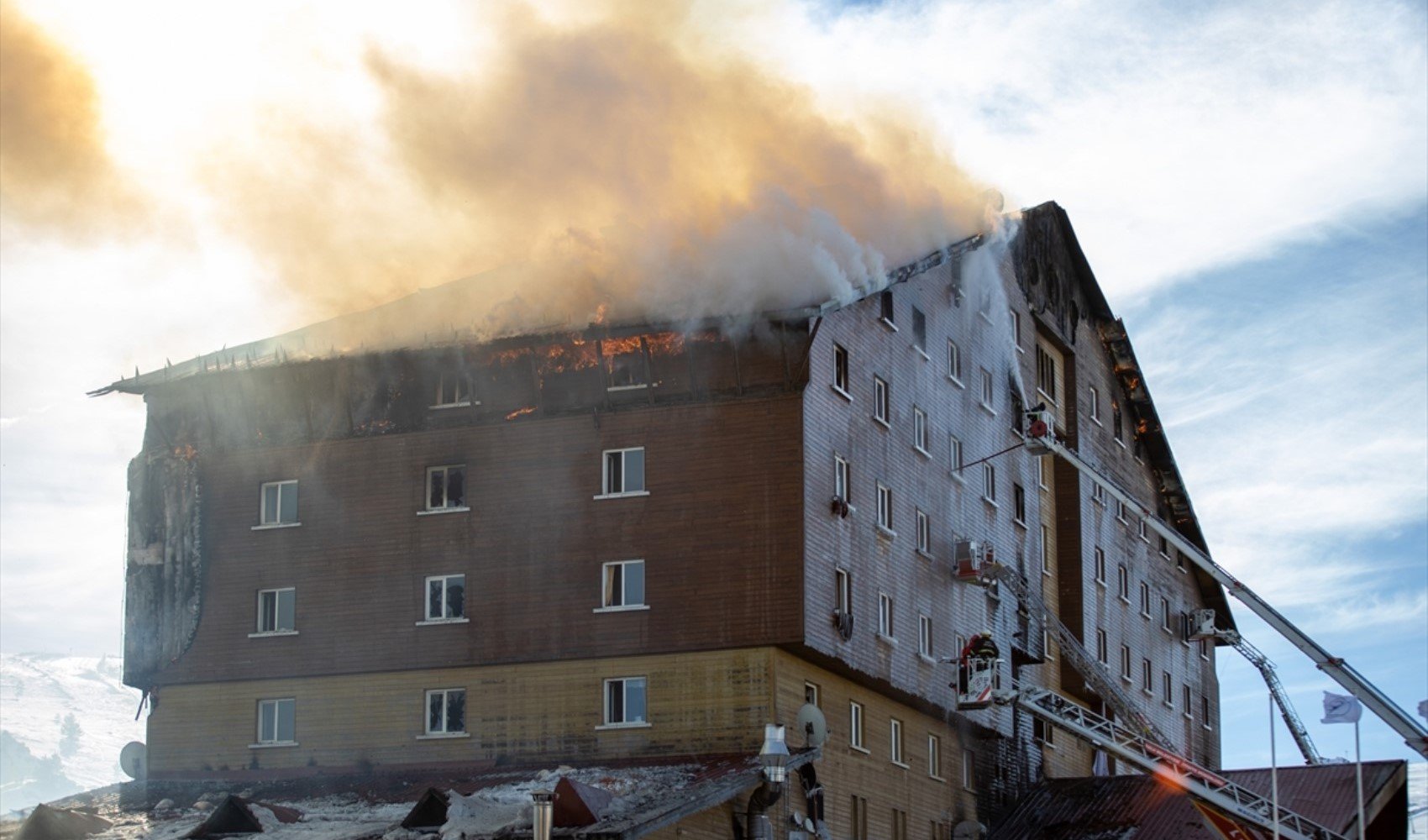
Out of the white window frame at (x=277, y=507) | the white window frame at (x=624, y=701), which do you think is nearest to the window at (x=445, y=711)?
the white window frame at (x=624, y=701)

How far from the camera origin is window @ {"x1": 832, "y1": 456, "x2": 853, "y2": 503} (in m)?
49.5

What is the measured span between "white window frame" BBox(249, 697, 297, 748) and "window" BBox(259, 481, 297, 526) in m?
4.92

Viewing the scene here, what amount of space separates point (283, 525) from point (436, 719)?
24.5ft

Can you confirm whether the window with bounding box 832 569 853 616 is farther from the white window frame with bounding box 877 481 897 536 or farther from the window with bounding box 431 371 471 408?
the window with bounding box 431 371 471 408

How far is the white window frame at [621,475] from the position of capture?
49.2m

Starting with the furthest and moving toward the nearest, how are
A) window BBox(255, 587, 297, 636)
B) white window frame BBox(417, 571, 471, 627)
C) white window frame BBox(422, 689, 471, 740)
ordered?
window BBox(255, 587, 297, 636)
white window frame BBox(417, 571, 471, 627)
white window frame BBox(422, 689, 471, 740)

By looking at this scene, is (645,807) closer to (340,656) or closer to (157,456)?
(340,656)

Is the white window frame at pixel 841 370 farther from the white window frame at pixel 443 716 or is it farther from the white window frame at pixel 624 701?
the white window frame at pixel 443 716

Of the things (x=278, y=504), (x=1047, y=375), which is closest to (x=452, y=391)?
(x=278, y=504)

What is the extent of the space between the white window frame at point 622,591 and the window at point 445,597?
4046 millimetres

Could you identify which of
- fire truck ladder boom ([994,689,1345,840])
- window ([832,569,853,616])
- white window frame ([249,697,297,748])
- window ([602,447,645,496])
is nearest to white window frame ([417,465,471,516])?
window ([602,447,645,496])

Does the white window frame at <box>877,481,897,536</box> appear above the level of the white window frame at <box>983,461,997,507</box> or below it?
below

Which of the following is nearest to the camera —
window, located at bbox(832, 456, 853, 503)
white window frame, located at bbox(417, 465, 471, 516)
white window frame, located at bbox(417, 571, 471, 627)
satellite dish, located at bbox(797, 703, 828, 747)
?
satellite dish, located at bbox(797, 703, 828, 747)

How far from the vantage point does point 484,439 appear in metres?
51.0
